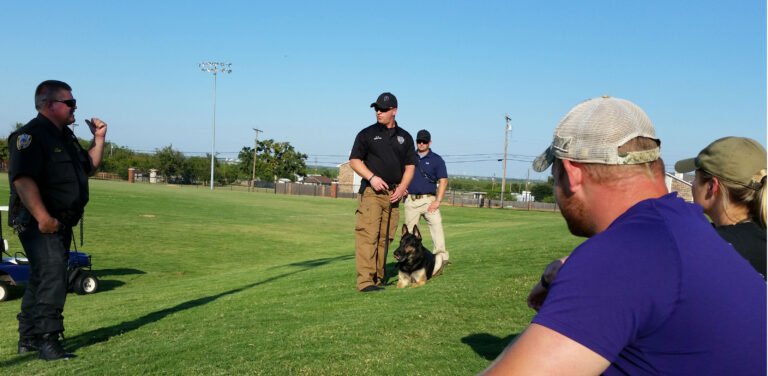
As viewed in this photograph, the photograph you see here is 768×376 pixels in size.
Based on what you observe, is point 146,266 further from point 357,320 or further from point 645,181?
point 645,181

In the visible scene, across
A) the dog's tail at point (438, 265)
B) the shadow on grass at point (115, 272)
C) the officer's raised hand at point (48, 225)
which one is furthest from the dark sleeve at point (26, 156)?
the shadow on grass at point (115, 272)

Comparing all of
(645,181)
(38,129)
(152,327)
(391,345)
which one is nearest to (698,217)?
(645,181)

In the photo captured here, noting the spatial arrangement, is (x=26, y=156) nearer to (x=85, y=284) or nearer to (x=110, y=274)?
(x=85, y=284)

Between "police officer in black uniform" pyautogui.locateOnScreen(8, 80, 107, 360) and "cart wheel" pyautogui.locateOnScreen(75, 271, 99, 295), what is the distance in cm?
606

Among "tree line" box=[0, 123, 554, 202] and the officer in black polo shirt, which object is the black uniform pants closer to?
the officer in black polo shirt

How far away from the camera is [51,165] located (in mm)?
5707

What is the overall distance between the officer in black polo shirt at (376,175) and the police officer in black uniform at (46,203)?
3.44 m

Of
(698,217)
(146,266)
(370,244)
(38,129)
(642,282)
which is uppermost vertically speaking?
(38,129)

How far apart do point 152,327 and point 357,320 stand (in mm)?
2299

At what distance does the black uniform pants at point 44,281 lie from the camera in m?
5.70

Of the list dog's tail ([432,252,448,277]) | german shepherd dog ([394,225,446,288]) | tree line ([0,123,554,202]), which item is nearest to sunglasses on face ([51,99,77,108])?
german shepherd dog ([394,225,446,288])

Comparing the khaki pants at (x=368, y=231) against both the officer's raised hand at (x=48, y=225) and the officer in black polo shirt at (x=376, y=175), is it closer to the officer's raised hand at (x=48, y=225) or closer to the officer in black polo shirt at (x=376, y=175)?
the officer in black polo shirt at (x=376, y=175)

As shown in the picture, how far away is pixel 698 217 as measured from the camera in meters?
1.98

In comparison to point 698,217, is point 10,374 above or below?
below
